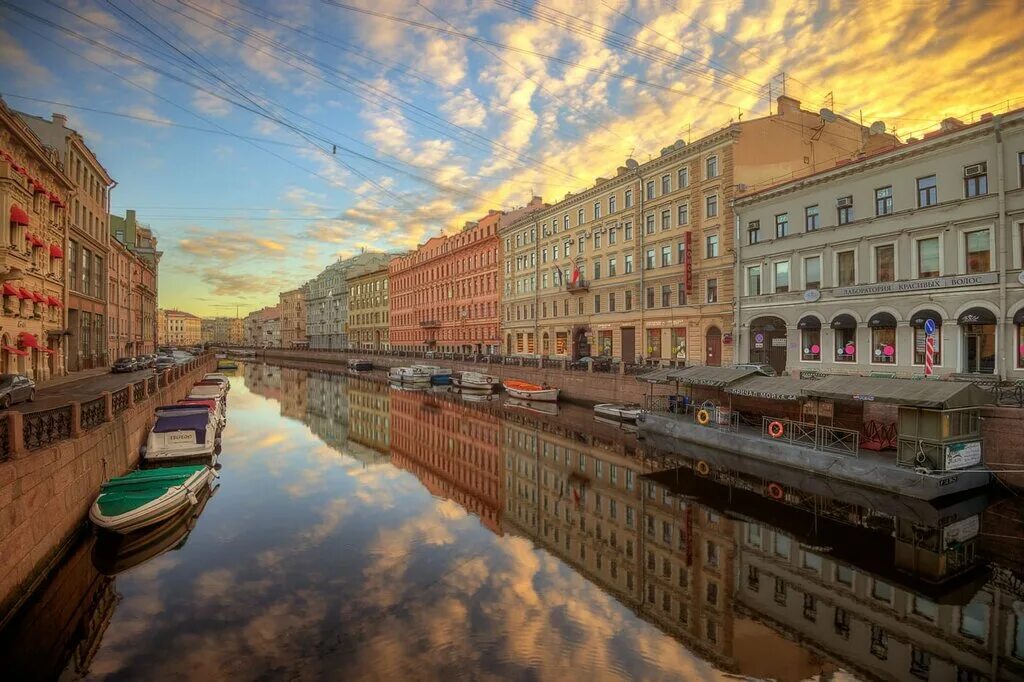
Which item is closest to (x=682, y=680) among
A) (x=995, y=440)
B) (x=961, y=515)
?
(x=961, y=515)

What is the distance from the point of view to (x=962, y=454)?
55.0 feet

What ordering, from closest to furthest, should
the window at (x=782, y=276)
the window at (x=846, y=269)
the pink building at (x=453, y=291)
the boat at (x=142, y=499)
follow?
the boat at (x=142, y=499), the window at (x=846, y=269), the window at (x=782, y=276), the pink building at (x=453, y=291)

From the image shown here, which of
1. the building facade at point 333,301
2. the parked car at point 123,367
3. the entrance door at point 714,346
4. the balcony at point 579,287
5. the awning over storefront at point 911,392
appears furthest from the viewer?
the building facade at point 333,301

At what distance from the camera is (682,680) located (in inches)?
330

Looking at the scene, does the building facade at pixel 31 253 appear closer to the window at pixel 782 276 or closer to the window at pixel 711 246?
the window at pixel 711 246

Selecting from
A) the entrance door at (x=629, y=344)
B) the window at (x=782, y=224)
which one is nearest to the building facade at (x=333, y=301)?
the entrance door at (x=629, y=344)

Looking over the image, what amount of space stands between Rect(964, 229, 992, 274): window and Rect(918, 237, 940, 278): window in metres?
1.22

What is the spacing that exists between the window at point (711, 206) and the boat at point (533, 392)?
17.3m

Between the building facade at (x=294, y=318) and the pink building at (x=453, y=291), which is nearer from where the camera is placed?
the pink building at (x=453, y=291)

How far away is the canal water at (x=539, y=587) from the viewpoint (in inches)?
346

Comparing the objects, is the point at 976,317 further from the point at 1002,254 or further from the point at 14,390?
the point at 14,390

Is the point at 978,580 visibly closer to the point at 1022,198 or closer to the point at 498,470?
the point at 498,470

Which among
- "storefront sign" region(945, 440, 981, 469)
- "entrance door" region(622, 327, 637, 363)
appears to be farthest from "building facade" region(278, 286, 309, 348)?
"storefront sign" region(945, 440, 981, 469)

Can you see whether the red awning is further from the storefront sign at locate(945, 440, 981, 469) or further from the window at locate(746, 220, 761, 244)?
the window at locate(746, 220, 761, 244)
